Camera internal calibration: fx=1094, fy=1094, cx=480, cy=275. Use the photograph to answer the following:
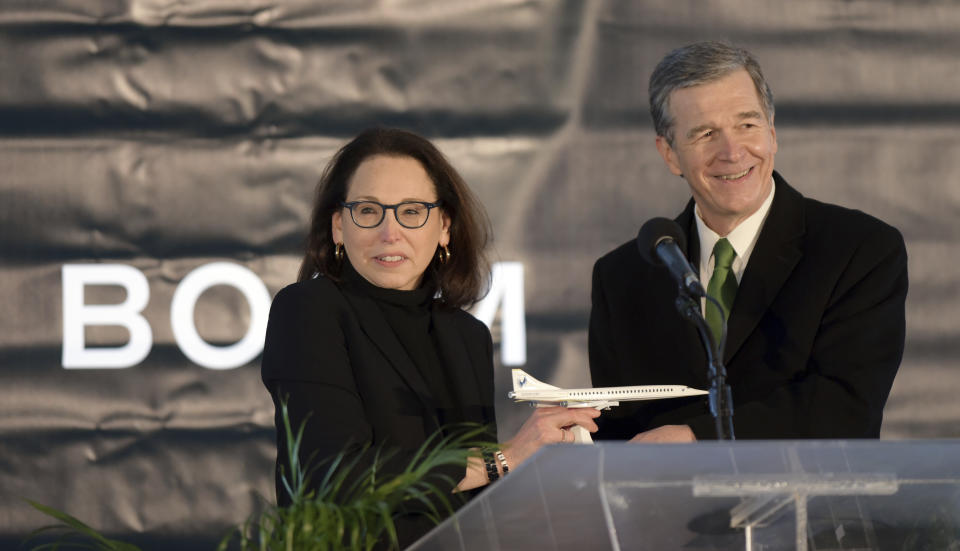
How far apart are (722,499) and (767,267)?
4.05 feet

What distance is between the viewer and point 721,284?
2.76 meters

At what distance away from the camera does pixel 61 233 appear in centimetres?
399

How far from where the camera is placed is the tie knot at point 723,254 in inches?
109

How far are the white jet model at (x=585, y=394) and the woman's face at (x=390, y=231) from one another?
22.2 inches

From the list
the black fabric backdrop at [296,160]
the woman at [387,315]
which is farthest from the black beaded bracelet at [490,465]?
the black fabric backdrop at [296,160]

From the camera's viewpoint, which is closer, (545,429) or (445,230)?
(545,429)

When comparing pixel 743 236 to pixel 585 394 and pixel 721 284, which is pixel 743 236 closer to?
pixel 721 284

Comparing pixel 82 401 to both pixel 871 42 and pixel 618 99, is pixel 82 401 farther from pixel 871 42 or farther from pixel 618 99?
pixel 871 42

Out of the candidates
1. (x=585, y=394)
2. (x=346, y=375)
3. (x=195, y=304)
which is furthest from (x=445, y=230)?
(x=195, y=304)

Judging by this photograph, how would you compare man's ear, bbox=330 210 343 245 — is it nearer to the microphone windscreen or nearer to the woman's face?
the woman's face

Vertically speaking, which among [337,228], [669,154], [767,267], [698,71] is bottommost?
[767,267]

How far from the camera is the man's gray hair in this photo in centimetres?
278

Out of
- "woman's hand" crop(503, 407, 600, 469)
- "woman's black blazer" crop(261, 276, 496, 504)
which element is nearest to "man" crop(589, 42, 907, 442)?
"woman's hand" crop(503, 407, 600, 469)

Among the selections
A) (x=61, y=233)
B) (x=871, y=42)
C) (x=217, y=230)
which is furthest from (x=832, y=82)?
(x=61, y=233)
